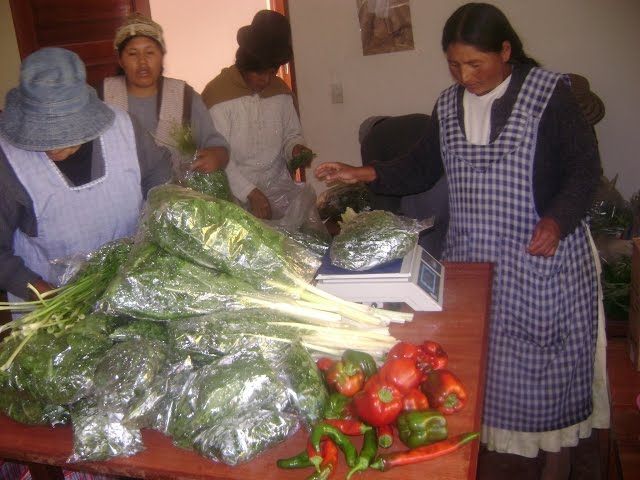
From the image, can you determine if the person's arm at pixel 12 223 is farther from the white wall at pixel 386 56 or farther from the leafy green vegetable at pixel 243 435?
the white wall at pixel 386 56

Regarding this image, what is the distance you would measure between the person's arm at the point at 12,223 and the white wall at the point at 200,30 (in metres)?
3.28

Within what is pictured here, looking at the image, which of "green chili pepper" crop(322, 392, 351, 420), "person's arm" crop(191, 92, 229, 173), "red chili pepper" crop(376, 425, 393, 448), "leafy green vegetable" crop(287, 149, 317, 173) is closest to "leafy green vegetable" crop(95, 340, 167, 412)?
"green chili pepper" crop(322, 392, 351, 420)

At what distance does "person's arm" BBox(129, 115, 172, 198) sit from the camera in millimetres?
2018

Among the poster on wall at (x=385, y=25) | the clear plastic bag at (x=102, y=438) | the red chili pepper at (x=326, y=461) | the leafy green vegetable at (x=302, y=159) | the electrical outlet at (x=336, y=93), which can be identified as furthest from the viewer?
the electrical outlet at (x=336, y=93)

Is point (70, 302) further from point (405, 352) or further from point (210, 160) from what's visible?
point (210, 160)

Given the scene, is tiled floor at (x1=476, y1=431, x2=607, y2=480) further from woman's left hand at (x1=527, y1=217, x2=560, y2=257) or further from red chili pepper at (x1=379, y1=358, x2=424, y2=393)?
red chili pepper at (x1=379, y1=358, x2=424, y2=393)

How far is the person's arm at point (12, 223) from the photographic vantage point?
5.85 feet

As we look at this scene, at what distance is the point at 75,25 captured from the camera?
4195 millimetres

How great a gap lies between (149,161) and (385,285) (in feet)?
3.06

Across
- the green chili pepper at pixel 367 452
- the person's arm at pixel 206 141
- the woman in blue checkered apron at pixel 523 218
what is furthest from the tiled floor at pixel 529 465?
the person's arm at pixel 206 141

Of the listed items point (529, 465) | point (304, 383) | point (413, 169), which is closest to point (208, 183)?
point (413, 169)

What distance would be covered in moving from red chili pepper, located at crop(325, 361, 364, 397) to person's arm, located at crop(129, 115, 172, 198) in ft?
3.41

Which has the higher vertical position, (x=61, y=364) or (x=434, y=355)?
(x=61, y=364)

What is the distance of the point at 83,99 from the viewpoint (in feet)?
5.80
